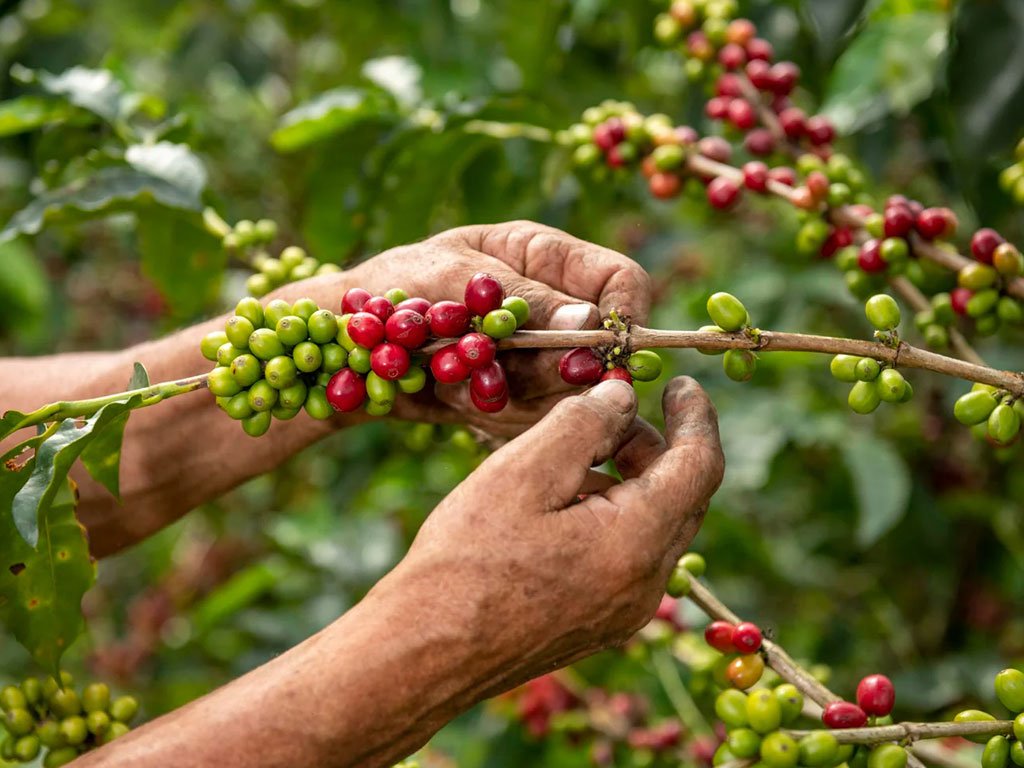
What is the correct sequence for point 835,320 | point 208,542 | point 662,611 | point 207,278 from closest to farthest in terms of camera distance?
point 662,611 → point 207,278 → point 835,320 → point 208,542

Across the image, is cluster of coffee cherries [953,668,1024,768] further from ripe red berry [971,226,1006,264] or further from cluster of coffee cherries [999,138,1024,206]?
cluster of coffee cherries [999,138,1024,206]

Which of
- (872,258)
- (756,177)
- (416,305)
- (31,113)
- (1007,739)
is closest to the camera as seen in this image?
(1007,739)

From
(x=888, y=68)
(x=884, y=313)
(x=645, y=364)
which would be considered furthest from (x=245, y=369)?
(x=888, y=68)

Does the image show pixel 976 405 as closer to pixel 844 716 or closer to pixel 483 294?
pixel 844 716

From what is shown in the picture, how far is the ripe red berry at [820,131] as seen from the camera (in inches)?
87.2

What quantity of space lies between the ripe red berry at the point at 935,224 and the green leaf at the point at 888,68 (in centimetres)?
89

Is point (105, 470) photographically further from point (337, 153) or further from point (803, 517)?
point (803, 517)

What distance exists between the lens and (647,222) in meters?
3.97

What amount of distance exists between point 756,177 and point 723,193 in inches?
2.8

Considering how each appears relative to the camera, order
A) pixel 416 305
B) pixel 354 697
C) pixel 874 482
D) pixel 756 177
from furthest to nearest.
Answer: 1. pixel 874 482
2. pixel 756 177
3. pixel 416 305
4. pixel 354 697

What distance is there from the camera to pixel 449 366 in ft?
4.78

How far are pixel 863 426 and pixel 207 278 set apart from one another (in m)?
2.19

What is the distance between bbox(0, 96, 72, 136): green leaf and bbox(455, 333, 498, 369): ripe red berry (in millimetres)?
1558

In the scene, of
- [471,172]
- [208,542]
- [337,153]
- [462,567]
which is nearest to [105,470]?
[462,567]
